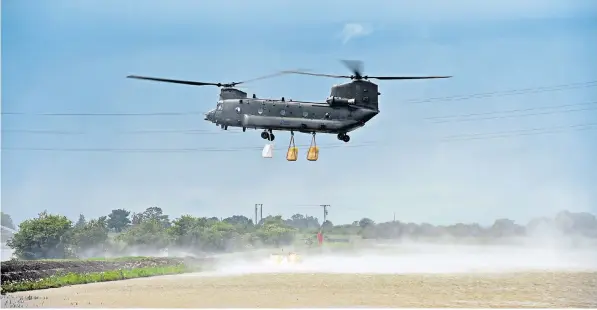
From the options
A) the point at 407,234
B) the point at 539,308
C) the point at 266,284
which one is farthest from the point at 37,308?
the point at 407,234

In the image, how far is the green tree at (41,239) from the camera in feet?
198

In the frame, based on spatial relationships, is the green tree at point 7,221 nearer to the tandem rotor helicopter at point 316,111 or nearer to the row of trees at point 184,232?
the row of trees at point 184,232

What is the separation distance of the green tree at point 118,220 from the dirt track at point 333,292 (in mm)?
17258

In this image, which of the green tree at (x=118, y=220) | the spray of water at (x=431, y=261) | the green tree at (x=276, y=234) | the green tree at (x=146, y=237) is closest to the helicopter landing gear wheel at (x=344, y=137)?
the spray of water at (x=431, y=261)

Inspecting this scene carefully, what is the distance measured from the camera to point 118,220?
69.6 metres

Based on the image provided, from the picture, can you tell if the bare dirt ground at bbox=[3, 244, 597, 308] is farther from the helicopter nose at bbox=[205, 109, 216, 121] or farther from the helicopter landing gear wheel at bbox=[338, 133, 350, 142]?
the helicopter nose at bbox=[205, 109, 216, 121]

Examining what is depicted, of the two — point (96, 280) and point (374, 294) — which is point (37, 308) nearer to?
point (96, 280)

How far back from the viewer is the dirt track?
42.5 meters

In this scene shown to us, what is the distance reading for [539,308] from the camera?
136 ft

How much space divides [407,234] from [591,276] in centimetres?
1256

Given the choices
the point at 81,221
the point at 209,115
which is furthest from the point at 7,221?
the point at 209,115

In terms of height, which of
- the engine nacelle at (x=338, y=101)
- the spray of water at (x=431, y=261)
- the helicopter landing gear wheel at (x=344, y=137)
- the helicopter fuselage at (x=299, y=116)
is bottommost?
the spray of water at (x=431, y=261)

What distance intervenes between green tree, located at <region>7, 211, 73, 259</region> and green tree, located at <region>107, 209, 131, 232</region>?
7445 millimetres

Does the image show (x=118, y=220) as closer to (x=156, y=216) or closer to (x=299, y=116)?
(x=156, y=216)
